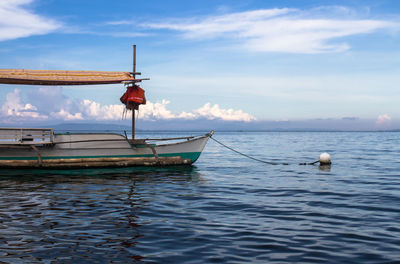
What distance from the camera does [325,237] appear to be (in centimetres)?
876

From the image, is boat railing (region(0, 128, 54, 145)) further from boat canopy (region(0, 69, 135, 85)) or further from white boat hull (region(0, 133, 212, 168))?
boat canopy (region(0, 69, 135, 85))

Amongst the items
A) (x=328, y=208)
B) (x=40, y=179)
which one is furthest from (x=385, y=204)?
(x=40, y=179)

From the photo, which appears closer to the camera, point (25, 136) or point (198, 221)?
point (198, 221)

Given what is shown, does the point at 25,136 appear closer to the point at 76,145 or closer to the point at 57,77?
the point at 76,145

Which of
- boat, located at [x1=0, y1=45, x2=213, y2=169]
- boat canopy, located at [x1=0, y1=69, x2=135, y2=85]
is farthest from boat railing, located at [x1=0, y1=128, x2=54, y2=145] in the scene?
boat canopy, located at [x1=0, y1=69, x2=135, y2=85]

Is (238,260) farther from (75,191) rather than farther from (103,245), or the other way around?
(75,191)

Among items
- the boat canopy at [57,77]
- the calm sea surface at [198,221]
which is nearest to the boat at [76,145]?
the boat canopy at [57,77]

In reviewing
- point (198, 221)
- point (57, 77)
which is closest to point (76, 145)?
point (57, 77)

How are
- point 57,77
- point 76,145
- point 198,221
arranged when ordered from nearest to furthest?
point 198,221
point 57,77
point 76,145

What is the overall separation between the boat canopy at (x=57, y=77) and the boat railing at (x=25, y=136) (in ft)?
9.09

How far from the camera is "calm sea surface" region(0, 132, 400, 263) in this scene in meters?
7.63

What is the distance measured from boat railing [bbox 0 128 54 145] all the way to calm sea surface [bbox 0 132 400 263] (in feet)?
9.89

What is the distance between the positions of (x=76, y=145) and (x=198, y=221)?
14279 millimetres

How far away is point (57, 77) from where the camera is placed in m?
21.0
